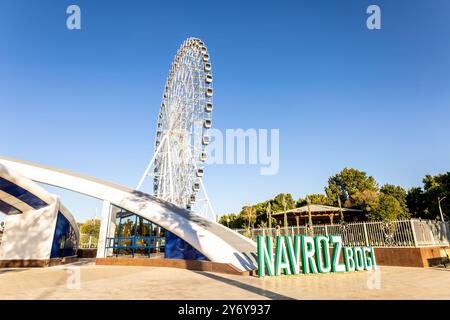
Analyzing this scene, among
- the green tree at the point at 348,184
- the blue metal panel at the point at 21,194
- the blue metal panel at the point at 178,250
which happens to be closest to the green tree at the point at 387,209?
the blue metal panel at the point at 178,250

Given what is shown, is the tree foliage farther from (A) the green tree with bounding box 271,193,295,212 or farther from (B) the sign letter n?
(B) the sign letter n

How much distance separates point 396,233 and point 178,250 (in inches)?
514

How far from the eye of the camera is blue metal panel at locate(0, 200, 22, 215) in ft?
63.6

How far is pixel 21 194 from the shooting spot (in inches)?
714

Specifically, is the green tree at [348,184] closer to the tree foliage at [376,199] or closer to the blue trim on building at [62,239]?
the tree foliage at [376,199]

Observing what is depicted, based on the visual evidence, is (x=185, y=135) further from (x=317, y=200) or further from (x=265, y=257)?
(x=317, y=200)

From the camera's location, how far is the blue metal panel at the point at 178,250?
16.4 meters

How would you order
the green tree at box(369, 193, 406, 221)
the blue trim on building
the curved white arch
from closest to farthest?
the curved white arch
the blue trim on building
the green tree at box(369, 193, 406, 221)

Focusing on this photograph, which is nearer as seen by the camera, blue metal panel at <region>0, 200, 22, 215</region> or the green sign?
the green sign

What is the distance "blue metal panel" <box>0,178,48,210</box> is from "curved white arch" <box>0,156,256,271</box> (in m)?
1.04

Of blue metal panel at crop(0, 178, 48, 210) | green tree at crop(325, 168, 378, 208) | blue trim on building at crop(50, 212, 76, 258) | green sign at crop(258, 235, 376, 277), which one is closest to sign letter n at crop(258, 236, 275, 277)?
green sign at crop(258, 235, 376, 277)

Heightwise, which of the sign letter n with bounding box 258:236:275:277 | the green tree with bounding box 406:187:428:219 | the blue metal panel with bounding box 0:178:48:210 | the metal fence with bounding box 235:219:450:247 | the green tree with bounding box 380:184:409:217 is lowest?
the sign letter n with bounding box 258:236:275:277
